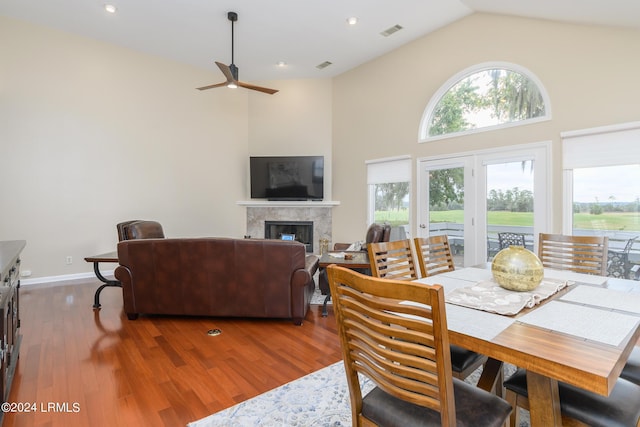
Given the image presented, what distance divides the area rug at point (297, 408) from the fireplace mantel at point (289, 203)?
4473 millimetres

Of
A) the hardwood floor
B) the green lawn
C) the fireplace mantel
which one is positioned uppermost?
the fireplace mantel

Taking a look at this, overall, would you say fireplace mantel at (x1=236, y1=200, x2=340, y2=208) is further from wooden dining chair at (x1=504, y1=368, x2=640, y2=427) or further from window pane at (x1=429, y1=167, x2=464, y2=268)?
wooden dining chair at (x1=504, y1=368, x2=640, y2=427)

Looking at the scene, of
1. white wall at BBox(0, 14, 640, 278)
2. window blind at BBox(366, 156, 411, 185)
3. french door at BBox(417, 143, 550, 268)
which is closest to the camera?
white wall at BBox(0, 14, 640, 278)

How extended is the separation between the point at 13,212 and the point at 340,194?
529 cm

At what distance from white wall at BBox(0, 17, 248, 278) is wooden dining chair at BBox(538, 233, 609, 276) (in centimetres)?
573

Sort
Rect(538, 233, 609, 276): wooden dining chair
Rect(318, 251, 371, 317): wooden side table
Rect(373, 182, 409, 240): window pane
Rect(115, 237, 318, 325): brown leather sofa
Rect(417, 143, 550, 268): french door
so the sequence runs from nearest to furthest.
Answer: Rect(538, 233, 609, 276): wooden dining chair, Rect(115, 237, 318, 325): brown leather sofa, Rect(318, 251, 371, 317): wooden side table, Rect(417, 143, 550, 268): french door, Rect(373, 182, 409, 240): window pane

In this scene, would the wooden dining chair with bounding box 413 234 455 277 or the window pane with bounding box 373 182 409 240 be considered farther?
the window pane with bounding box 373 182 409 240

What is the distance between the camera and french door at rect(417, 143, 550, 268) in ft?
12.6

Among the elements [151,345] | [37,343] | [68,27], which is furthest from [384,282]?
[68,27]

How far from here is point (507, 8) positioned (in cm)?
381

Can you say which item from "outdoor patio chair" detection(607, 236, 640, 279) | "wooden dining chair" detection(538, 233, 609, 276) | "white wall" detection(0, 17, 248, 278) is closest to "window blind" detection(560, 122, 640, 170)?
"outdoor patio chair" detection(607, 236, 640, 279)

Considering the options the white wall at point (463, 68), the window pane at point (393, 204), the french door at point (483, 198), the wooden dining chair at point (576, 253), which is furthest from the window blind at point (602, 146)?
the window pane at point (393, 204)

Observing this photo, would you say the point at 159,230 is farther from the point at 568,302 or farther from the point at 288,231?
the point at 568,302

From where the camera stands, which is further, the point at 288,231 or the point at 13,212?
the point at 288,231
